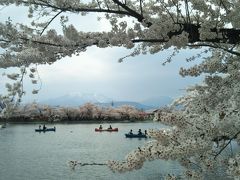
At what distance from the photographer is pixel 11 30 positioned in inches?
251

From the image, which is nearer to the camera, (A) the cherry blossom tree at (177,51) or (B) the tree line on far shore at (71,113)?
→ (A) the cherry blossom tree at (177,51)

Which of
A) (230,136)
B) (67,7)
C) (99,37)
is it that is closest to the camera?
(230,136)

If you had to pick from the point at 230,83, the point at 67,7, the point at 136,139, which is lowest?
the point at 136,139

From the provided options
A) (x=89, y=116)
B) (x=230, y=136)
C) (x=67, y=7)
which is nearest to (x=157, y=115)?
(x=230, y=136)

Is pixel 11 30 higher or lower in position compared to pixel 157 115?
higher

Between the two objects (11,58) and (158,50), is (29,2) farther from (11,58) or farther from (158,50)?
(158,50)

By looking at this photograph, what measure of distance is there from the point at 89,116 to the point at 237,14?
123592 mm

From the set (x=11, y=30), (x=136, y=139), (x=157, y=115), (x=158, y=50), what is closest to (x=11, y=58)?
(x=11, y=30)

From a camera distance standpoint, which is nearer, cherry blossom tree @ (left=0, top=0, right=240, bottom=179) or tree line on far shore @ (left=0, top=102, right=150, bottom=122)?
cherry blossom tree @ (left=0, top=0, right=240, bottom=179)

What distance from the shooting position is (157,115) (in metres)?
5.33

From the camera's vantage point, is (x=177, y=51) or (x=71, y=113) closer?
(x=177, y=51)

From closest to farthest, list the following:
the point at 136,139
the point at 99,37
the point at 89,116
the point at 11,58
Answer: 1. the point at 99,37
2. the point at 11,58
3. the point at 136,139
4. the point at 89,116

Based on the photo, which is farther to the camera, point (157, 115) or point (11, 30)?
point (11, 30)

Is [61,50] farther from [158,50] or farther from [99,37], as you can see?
[158,50]
